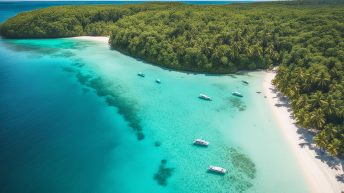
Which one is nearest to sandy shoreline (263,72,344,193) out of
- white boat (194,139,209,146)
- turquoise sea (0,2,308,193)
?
turquoise sea (0,2,308,193)

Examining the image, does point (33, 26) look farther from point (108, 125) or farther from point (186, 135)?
point (186, 135)

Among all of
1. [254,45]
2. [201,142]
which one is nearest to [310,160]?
→ [201,142]

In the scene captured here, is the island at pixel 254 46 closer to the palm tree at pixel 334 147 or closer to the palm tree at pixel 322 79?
the palm tree at pixel 334 147

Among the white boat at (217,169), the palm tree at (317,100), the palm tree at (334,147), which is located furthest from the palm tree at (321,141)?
the white boat at (217,169)

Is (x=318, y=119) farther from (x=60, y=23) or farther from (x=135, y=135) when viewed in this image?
(x=60, y=23)

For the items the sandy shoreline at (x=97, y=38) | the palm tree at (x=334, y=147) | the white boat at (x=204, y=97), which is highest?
the sandy shoreline at (x=97, y=38)

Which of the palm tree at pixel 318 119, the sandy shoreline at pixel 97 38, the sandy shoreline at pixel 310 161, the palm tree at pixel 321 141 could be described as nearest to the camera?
the sandy shoreline at pixel 310 161
